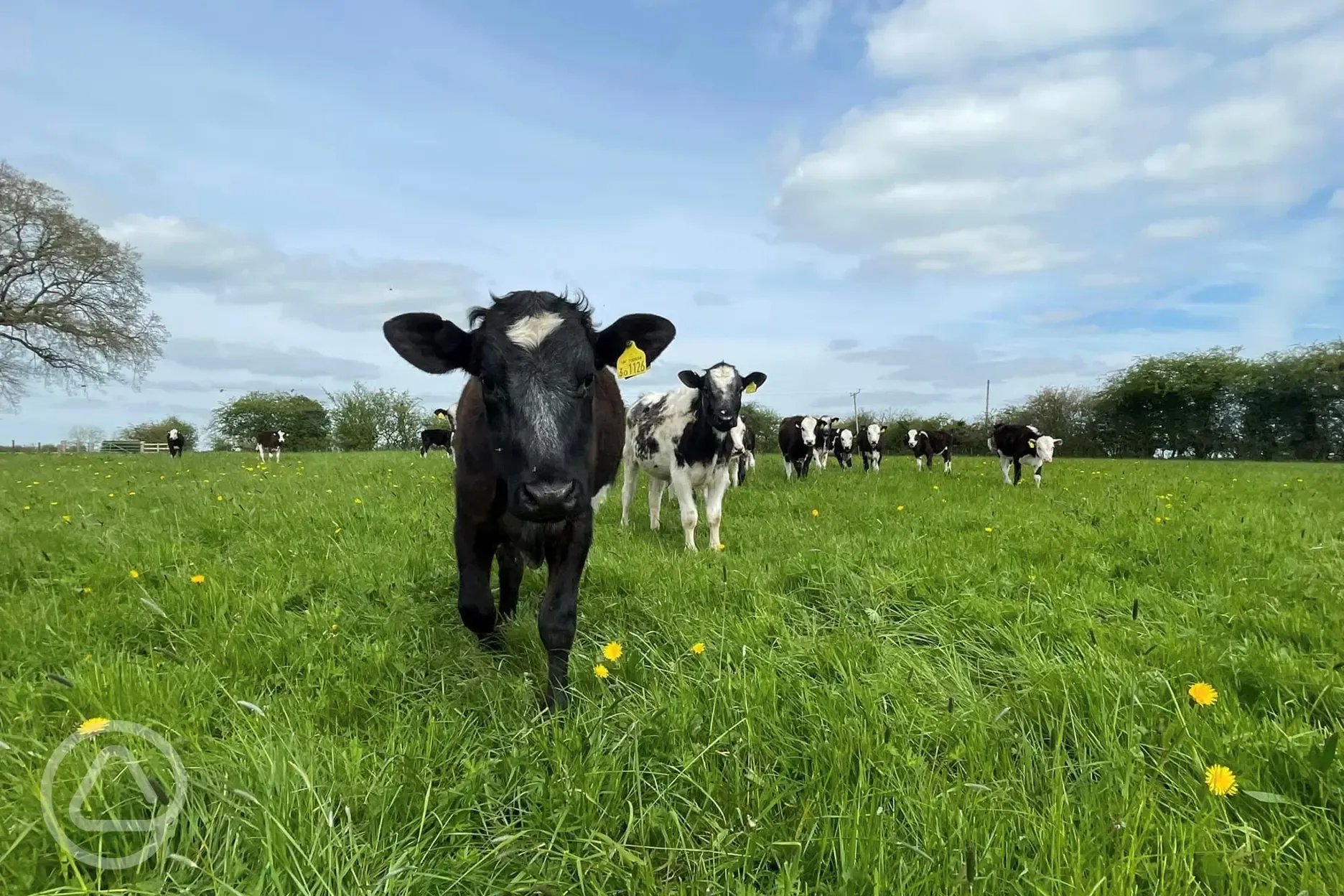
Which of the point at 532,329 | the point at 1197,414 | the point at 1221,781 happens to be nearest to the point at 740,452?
the point at 532,329

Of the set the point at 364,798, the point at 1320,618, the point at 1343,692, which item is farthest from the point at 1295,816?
the point at 364,798

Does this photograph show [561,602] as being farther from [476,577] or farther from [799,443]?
[799,443]

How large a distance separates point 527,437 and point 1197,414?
53762 millimetres

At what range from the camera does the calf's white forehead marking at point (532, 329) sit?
3.73 meters

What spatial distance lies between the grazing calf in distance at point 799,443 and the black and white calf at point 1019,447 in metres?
4.62

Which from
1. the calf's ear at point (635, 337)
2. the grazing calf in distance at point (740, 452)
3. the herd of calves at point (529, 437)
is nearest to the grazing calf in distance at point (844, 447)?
the grazing calf in distance at point (740, 452)

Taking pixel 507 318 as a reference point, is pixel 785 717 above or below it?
below

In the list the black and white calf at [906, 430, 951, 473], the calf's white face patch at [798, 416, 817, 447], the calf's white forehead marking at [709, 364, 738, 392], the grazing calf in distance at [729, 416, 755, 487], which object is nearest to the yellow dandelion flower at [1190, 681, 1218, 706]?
the calf's white forehead marking at [709, 364, 738, 392]

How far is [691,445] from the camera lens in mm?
9250

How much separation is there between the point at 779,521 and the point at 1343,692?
6.30 metres

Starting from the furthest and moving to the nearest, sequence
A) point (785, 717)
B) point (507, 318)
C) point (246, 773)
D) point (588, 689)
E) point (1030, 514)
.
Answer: point (1030, 514)
point (507, 318)
point (588, 689)
point (785, 717)
point (246, 773)

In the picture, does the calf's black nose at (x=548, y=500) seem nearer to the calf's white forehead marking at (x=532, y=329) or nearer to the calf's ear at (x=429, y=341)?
the calf's white forehead marking at (x=532, y=329)

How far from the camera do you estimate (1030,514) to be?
28.8 feet

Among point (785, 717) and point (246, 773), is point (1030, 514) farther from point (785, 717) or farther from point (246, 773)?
point (246, 773)
